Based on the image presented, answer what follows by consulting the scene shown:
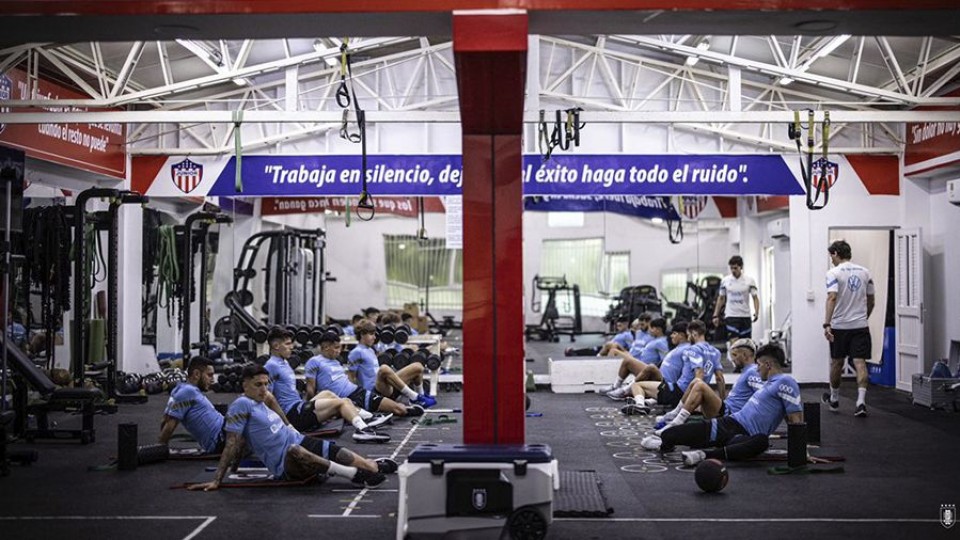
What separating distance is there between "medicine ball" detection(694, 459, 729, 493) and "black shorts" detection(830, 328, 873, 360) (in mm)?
4071

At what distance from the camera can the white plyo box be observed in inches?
464

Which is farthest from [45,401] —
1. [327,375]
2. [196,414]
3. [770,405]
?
[770,405]

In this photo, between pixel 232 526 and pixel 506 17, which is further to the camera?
pixel 232 526

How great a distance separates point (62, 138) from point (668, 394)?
6745mm

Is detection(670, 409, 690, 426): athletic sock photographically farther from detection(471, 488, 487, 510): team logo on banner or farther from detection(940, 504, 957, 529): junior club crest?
detection(471, 488, 487, 510): team logo on banner

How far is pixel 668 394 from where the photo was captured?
31.6 feet

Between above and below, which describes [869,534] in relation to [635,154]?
below

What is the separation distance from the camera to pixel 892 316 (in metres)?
13.1

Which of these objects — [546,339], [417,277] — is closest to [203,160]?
[546,339]

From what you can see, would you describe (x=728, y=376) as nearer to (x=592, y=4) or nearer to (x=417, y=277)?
(x=592, y=4)

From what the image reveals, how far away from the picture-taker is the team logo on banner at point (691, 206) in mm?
16078

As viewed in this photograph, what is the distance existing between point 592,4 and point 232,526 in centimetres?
311

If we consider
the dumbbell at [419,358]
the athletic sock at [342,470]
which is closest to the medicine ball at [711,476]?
the athletic sock at [342,470]

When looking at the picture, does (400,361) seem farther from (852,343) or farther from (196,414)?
(852,343)
